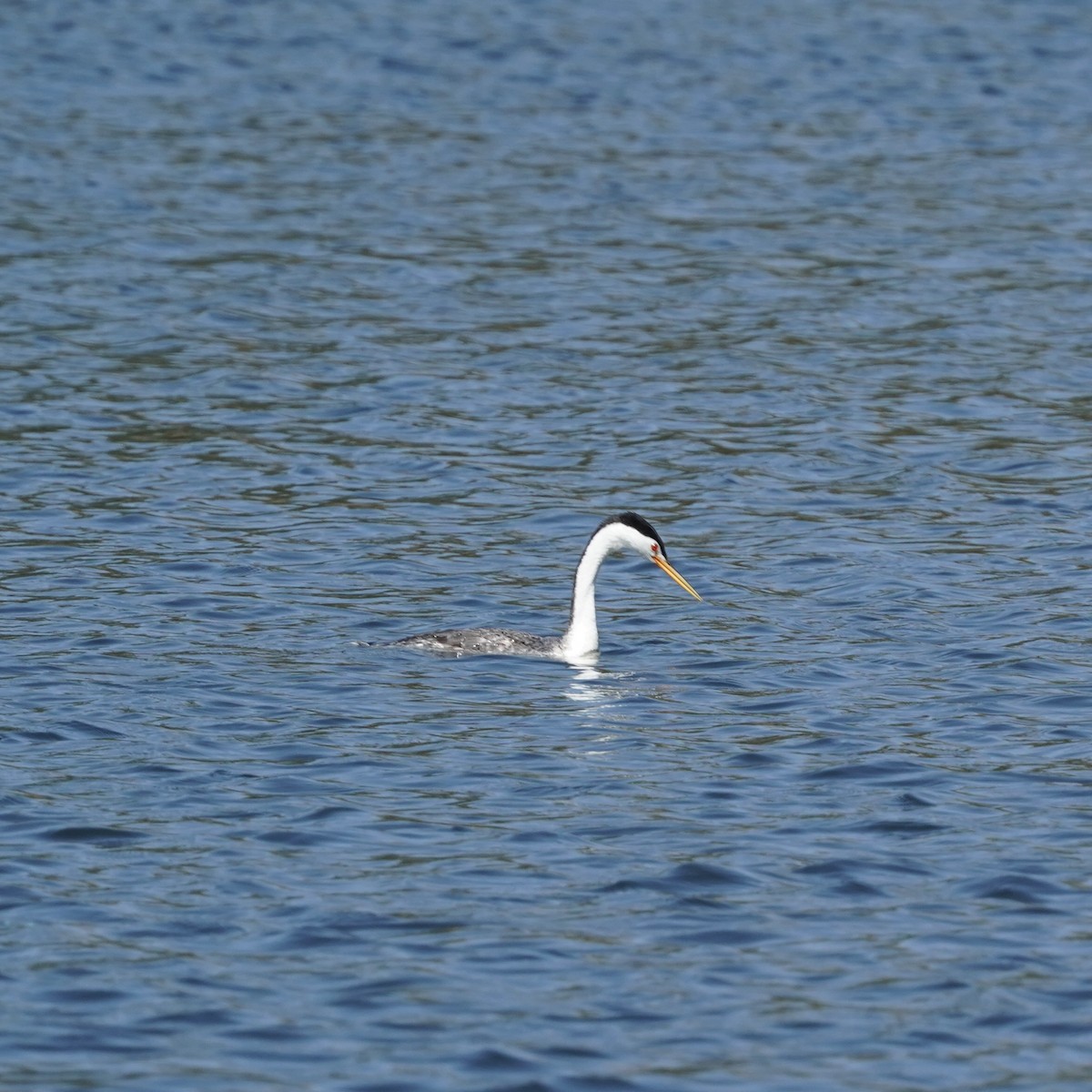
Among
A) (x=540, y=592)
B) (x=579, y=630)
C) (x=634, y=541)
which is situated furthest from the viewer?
(x=540, y=592)

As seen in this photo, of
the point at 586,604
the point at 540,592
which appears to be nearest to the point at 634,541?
the point at 586,604

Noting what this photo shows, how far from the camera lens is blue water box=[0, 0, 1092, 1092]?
10.6 m

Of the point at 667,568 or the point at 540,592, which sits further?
the point at 540,592

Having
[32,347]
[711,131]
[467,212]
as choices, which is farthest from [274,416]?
[711,131]

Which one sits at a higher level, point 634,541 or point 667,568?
point 634,541

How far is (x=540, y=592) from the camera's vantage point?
18.2 metres

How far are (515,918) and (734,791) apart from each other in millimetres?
2422

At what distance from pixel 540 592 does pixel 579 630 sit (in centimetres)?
188

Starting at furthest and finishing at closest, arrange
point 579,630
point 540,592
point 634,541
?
point 540,592, point 634,541, point 579,630

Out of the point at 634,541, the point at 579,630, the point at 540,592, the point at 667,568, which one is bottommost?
the point at 579,630

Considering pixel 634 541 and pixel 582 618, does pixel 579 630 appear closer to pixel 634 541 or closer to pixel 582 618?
pixel 582 618

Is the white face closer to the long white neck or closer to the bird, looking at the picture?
the bird

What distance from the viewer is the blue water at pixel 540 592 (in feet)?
34.8

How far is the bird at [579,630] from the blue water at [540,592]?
0.19 meters
